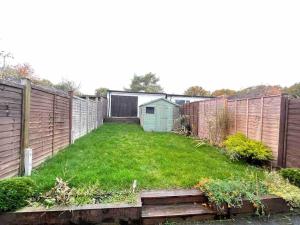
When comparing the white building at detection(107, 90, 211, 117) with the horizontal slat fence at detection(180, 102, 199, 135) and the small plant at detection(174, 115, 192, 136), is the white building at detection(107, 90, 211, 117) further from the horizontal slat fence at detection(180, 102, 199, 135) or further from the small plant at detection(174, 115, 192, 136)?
the horizontal slat fence at detection(180, 102, 199, 135)

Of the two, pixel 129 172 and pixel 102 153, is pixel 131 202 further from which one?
pixel 102 153

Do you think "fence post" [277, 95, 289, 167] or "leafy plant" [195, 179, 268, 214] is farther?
"fence post" [277, 95, 289, 167]

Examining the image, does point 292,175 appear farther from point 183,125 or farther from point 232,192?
point 183,125

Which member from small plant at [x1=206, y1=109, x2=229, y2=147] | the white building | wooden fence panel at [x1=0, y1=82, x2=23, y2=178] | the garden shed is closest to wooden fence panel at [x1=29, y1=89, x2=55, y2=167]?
wooden fence panel at [x1=0, y1=82, x2=23, y2=178]

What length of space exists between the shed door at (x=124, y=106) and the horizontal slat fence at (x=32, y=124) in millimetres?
13647

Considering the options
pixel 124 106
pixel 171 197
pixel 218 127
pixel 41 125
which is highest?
pixel 124 106

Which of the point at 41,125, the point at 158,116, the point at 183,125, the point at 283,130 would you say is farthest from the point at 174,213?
the point at 158,116

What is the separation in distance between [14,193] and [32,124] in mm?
1872

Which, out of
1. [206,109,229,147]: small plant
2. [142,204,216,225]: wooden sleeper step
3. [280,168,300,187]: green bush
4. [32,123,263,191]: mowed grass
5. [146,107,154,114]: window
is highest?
[146,107,154,114]: window

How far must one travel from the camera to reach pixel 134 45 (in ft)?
60.4

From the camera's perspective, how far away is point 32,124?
4547mm

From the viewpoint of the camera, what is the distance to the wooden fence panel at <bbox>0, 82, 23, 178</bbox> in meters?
3.46

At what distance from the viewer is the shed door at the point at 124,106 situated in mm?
21266

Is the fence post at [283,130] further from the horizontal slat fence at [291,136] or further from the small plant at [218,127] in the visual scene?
the small plant at [218,127]
